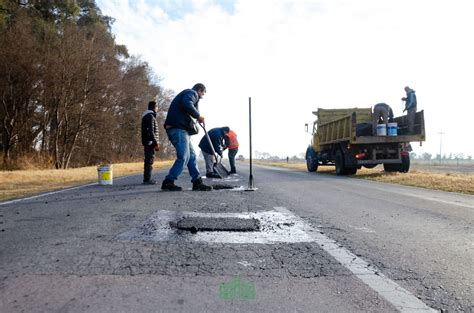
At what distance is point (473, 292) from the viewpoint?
2.30 metres

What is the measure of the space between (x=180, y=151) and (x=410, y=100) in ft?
33.1

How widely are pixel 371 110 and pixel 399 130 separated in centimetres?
186

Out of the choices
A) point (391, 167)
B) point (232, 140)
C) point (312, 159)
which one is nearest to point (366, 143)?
point (391, 167)

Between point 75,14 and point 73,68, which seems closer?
point 73,68

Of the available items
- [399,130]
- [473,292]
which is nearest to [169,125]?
[473,292]

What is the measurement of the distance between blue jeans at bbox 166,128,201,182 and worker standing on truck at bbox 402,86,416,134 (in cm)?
959

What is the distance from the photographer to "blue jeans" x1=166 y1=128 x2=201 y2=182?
7234 millimetres

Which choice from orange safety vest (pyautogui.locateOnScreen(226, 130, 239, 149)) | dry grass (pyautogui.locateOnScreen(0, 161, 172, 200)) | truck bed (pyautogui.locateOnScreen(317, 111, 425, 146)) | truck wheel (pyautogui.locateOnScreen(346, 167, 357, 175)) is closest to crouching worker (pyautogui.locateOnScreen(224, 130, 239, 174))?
orange safety vest (pyautogui.locateOnScreen(226, 130, 239, 149))

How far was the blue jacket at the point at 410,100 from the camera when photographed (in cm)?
1367

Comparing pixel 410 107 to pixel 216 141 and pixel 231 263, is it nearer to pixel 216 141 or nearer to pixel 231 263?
pixel 216 141

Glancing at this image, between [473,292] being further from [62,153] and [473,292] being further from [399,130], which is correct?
[62,153]

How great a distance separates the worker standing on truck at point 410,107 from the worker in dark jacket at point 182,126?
9266 mm

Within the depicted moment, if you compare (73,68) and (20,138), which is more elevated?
(73,68)

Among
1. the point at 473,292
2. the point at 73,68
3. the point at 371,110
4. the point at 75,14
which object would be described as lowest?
the point at 473,292
